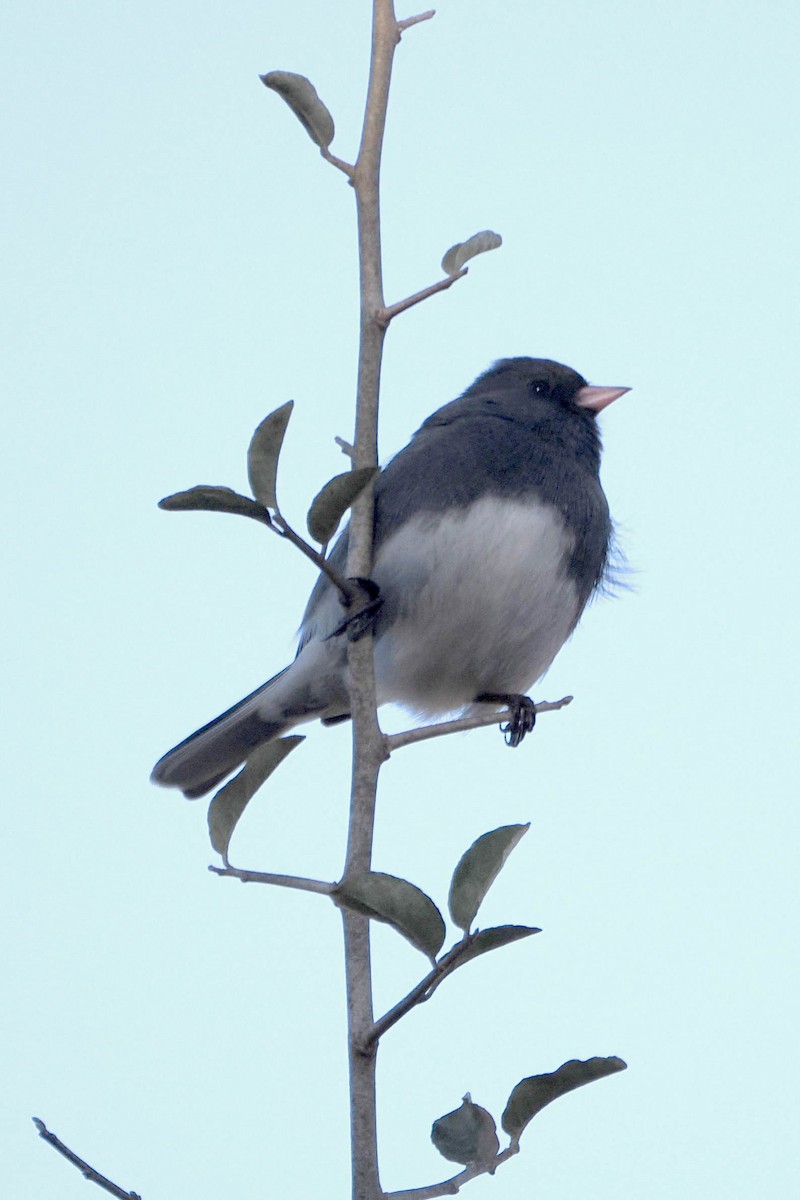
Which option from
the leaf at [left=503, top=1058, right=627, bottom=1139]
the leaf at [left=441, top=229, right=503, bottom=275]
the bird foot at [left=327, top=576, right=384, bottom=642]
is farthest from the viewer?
the leaf at [left=441, top=229, right=503, bottom=275]

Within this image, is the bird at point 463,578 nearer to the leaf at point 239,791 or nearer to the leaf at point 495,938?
the leaf at point 239,791

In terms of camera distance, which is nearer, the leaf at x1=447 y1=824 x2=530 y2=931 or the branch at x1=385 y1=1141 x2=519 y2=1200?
the branch at x1=385 y1=1141 x2=519 y2=1200

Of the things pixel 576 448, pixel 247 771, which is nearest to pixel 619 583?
pixel 576 448

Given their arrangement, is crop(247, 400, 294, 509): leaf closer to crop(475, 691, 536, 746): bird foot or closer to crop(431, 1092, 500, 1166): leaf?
crop(431, 1092, 500, 1166): leaf

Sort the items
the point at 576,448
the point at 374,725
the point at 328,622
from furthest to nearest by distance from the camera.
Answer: the point at 576,448, the point at 328,622, the point at 374,725

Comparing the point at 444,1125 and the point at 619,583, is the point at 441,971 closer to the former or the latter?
the point at 444,1125

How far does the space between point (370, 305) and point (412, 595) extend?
106 centimetres

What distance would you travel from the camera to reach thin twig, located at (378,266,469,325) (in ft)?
4.51

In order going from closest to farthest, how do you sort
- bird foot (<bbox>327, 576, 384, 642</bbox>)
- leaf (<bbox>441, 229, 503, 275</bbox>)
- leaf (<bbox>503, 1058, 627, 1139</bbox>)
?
leaf (<bbox>503, 1058, 627, 1139</bbox>)
bird foot (<bbox>327, 576, 384, 642</bbox>)
leaf (<bbox>441, 229, 503, 275</bbox>)

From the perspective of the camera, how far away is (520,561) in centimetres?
245

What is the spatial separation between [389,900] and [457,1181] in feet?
0.78

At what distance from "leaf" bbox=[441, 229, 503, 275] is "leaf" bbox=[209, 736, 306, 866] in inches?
22.4

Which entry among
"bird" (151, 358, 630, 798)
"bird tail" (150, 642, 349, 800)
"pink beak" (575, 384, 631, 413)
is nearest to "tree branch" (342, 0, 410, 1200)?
"bird" (151, 358, 630, 798)

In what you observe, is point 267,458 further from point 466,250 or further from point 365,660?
point 466,250
